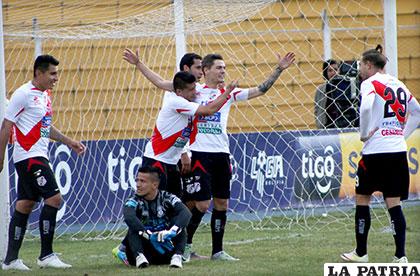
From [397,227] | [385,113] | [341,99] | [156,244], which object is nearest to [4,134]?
[156,244]

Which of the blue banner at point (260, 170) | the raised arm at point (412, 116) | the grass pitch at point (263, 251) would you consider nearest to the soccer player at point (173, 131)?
the grass pitch at point (263, 251)

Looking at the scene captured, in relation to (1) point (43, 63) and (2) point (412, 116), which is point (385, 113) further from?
(1) point (43, 63)

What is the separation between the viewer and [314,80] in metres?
17.8

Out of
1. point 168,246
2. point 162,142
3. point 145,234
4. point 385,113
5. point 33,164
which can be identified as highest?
point 385,113

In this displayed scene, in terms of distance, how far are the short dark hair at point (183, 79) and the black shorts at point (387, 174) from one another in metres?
1.80

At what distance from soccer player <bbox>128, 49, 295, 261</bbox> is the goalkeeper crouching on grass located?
502mm

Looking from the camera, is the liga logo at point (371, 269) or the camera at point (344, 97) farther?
the camera at point (344, 97)

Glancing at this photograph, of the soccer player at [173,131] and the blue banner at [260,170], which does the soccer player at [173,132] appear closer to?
the soccer player at [173,131]

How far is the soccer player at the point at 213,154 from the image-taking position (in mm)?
10180

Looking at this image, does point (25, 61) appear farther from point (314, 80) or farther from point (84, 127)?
point (314, 80)

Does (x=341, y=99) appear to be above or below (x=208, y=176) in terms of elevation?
above

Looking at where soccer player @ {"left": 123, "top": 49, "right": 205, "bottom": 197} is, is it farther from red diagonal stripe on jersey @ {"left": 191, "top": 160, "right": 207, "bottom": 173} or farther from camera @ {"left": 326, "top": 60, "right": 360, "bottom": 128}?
camera @ {"left": 326, "top": 60, "right": 360, "bottom": 128}

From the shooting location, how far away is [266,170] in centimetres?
1503

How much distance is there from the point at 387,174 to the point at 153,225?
2.14m
